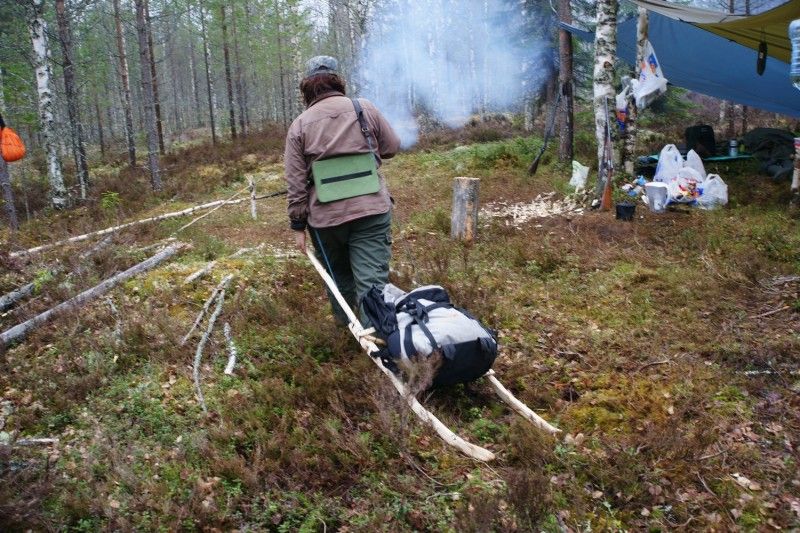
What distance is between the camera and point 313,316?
5164 millimetres

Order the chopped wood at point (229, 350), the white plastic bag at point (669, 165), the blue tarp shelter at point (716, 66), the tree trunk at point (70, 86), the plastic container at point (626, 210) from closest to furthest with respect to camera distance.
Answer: the chopped wood at point (229, 350) < the plastic container at point (626, 210) < the white plastic bag at point (669, 165) < the blue tarp shelter at point (716, 66) < the tree trunk at point (70, 86)

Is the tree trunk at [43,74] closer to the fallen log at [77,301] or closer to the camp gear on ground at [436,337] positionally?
the fallen log at [77,301]

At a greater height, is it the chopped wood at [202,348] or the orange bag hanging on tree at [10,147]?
the orange bag hanging on tree at [10,147]

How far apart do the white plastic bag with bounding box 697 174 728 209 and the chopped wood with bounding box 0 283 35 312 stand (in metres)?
9.28

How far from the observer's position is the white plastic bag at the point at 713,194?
8531mm

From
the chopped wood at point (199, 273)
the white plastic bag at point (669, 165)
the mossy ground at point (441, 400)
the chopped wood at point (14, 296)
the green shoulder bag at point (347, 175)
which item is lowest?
the mossy ground at point (441, 400)

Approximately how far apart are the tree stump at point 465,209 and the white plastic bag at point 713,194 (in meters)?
3.70

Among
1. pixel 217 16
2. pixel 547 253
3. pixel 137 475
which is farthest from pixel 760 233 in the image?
pixel 217 16

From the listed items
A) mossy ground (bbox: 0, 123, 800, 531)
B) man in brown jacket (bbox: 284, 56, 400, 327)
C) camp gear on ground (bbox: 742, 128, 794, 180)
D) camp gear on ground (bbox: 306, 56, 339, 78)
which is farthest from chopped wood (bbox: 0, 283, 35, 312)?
camp gear on ground (bbox: 742, 128, 794, 180)

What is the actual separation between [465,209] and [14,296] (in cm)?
560

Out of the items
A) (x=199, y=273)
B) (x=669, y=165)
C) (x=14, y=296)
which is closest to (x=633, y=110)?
(x=669, y=165)

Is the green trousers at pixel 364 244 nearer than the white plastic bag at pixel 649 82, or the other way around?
the green trousers at pixel 364 244

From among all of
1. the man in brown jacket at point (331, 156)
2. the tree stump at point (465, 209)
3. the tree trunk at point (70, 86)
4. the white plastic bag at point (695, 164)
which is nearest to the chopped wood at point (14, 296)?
the man in brown jacket at point (331, 156)

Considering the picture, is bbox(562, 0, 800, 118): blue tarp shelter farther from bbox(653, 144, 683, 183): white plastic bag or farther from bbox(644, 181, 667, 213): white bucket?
bbox(644, 181, 667, 213): white bucket
